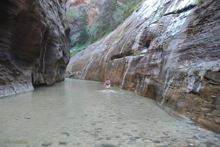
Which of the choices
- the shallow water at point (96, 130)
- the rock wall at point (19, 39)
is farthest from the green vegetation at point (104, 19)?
the shallow water at point (96, 130)

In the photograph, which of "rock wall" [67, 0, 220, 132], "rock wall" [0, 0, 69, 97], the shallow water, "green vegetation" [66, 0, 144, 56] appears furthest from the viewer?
"green vegetation" [66, 0, 144, 56]

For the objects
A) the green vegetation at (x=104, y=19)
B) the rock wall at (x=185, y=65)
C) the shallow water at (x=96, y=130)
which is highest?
the green vegetation at (x=104, y=19)

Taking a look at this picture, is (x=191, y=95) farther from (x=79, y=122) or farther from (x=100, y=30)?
(x=100, y=30)

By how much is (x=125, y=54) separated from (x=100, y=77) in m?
5.81

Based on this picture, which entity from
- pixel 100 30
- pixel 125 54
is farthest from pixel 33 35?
pixel 100 30

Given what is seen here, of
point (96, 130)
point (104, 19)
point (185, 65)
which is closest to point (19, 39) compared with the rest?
point (96, 130)

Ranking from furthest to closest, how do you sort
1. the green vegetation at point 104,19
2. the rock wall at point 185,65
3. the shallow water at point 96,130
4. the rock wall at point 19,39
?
the green vegetation at point 104,19
the rock wall at point 19,39
the rock wall at point 185,65
the shallow water at point 96,130

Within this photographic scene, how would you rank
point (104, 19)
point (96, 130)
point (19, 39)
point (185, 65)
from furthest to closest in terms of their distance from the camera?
point (104, 19)
point (19, 39)
point (185, 65)
point (96, 130)

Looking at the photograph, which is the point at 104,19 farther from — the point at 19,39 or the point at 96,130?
the point at 96,130

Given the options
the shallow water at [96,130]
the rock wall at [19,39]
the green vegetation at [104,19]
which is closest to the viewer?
the shallow water at [96,130]

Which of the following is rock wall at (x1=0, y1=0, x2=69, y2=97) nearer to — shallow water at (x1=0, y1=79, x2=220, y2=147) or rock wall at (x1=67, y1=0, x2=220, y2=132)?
shallow water at (x1=0, y1=79, x2=220, y2=147)

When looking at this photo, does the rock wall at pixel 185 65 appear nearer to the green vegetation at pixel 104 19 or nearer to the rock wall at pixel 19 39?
the rock wall at pixel 19 39

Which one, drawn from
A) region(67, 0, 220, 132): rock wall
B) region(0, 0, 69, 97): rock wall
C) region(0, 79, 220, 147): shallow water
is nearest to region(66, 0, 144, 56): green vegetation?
region(67, 0, 220, 132): rock wall

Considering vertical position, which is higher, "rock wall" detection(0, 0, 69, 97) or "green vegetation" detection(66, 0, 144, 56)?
"green vegetation" detection(66, 0, 144, 56)
